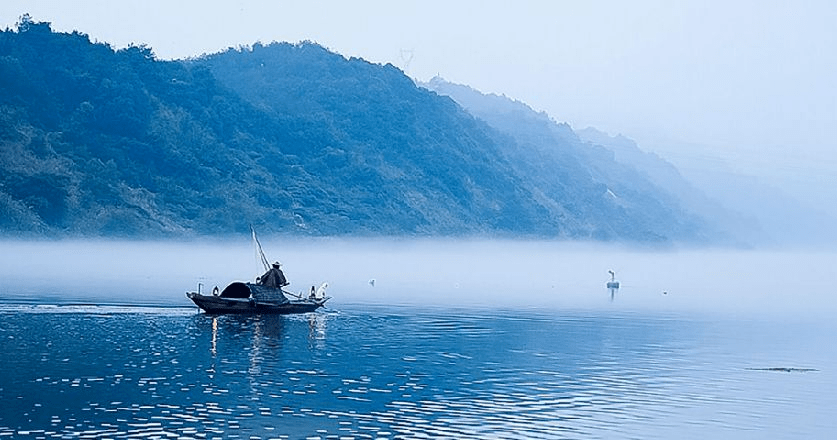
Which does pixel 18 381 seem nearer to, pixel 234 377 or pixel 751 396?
pixel 234 377

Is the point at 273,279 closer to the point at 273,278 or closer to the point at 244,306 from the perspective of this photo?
the point at 273,278

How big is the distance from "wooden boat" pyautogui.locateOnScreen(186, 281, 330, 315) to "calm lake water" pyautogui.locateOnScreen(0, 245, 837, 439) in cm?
121

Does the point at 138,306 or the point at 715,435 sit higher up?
the point at 138,306

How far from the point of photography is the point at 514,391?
6197cm

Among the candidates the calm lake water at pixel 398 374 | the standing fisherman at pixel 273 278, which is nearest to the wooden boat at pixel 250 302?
the standing fisherman at pixel 273 278

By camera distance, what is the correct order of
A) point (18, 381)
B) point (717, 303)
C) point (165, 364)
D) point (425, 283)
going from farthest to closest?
point (425, 283) → point (717, 303) → point (165, 364) → point (18, 381)

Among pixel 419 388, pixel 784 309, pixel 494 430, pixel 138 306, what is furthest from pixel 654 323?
pixel 494 430

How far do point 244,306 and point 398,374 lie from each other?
41757mm

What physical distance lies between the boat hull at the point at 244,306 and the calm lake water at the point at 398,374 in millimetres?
1124

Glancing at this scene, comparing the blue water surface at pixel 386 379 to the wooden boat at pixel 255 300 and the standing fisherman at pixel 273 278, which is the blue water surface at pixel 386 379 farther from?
the standing fisherman at pixel 273 278

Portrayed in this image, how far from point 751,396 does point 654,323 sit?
177ft

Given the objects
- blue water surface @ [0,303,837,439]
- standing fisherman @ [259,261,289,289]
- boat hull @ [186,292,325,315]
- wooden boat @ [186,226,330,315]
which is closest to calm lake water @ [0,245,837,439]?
blue water surface @ [0,303,837,439]

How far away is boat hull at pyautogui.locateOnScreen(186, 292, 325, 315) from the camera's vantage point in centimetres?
10312

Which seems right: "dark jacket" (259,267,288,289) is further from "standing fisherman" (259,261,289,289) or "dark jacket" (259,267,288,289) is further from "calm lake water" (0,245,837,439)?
"calm lake water" (0,245,837,439)
